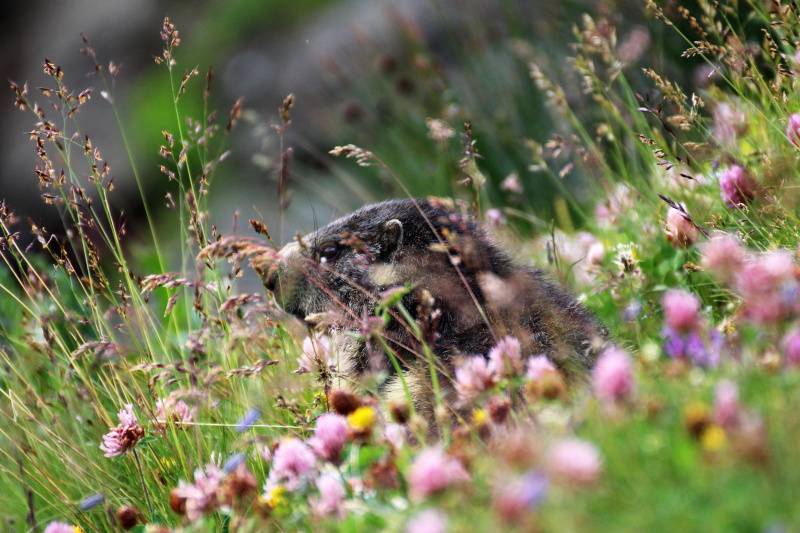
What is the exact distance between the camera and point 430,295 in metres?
3.08

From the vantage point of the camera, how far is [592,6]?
647 cm

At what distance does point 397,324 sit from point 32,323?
3098 mm

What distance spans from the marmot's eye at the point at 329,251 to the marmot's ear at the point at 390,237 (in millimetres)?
271

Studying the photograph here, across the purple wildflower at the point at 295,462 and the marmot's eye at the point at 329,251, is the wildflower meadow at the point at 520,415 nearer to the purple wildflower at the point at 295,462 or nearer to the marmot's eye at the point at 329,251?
the purple wildflower at the point at 295,462

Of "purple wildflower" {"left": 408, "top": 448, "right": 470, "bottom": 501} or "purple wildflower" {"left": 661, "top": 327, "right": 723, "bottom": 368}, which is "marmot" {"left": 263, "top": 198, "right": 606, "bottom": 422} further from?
"purple wildflower" {"left": 408, "top": 448, "right": 470, "bottom": 501}

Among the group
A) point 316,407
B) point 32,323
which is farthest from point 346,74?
point 316,407

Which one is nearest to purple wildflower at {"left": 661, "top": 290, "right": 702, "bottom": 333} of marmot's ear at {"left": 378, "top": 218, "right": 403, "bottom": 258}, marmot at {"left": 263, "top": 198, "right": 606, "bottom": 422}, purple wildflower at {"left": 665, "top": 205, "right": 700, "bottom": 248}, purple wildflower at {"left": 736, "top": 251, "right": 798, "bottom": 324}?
purple wildflower at {"left": 736, "top": 251, "right": 798, "bottom": 324}

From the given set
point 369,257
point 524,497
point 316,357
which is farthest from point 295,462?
point 369,257

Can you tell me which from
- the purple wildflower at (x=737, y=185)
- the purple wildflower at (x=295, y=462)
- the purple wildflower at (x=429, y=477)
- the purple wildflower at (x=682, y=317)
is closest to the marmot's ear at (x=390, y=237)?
the purple wildflower at (x=737, y=185)

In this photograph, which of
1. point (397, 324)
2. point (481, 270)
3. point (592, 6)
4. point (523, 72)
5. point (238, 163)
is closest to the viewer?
point (481, 270)

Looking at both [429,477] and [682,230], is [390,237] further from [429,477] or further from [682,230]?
[429,477]

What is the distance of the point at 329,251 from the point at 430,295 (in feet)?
3.55

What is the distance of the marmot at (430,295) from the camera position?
2953 mm

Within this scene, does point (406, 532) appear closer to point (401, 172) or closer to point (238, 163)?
point (401, 172)
